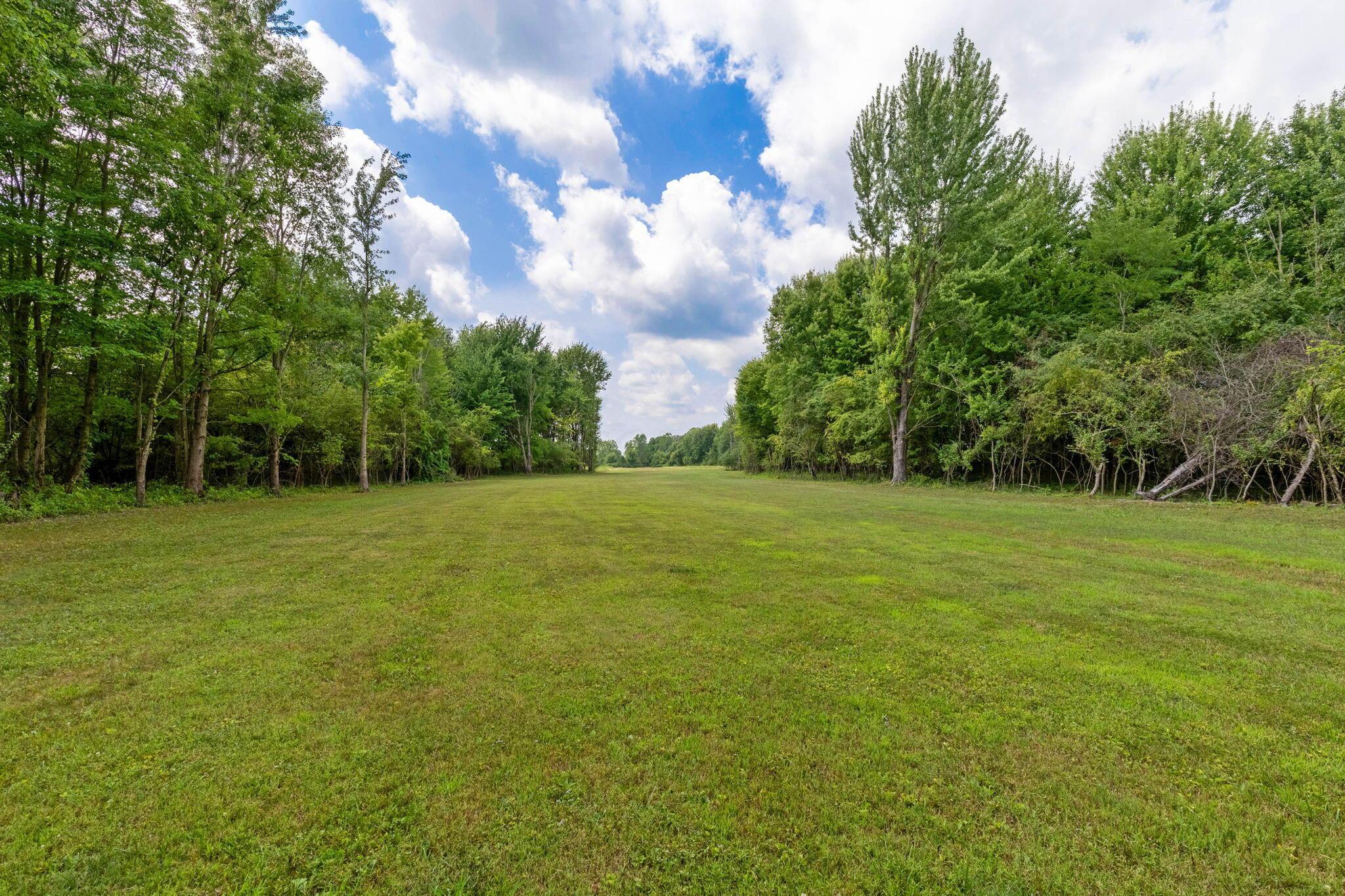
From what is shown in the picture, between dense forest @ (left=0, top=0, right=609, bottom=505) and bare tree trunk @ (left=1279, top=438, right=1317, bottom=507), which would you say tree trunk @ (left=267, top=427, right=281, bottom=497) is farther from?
bare tree trunk @ (left=1279, top=438, right=1317, bottom=507)

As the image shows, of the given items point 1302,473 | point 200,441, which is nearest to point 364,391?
point 200,441

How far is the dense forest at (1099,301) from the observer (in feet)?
44.5

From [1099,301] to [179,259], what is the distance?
33112 mm

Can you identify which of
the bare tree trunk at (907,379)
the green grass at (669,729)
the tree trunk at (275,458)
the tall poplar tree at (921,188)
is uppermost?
the tall poplar tree at (921,188)

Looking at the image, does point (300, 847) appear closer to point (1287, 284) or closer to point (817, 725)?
point (817, 725)

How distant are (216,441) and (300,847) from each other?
66.9 ft

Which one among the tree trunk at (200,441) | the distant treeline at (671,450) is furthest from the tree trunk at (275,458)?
the distant treeline at (671,450)

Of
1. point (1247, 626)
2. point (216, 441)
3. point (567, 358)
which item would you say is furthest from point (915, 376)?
point (567, 358)

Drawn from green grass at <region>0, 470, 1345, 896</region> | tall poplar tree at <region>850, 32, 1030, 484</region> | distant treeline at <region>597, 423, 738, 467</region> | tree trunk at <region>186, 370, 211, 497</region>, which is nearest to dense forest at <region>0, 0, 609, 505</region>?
tree trunk at <region>186, 370, 211, 497</region>

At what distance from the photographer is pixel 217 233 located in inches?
508

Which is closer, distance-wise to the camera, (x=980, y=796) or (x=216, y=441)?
(x=980, y=796)

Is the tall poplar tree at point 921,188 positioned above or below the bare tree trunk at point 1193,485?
above

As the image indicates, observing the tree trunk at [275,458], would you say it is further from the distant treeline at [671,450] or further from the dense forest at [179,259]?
the distant treeline at [671,450]

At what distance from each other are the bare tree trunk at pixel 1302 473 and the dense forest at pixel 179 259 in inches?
1033
